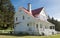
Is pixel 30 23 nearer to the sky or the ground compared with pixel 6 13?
nearer to the ground

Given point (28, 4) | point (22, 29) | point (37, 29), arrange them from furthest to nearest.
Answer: point (28, 4) < point (22, 29) < point (37, 29)

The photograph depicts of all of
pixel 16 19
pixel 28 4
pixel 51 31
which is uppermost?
pixel 28 4

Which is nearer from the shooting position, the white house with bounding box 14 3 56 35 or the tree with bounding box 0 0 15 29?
the white house with bounding box 14 3 56 35

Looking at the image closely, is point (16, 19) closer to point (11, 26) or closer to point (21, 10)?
point (21, 10)

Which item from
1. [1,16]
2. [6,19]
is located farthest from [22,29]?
Result: [6,19]

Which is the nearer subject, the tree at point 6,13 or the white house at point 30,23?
the white house at point 30,23

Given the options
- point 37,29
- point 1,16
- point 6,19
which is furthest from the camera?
point 6,19

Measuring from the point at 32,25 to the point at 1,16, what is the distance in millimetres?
20476

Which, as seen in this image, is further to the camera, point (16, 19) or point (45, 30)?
point (16, 19)

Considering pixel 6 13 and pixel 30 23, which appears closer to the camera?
pixel 30 23

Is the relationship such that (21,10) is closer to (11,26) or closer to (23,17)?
(23,17)

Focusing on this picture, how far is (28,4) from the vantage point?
45.8m

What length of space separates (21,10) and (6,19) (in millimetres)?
21318

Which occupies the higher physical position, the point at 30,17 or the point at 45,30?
the point at 30,17
